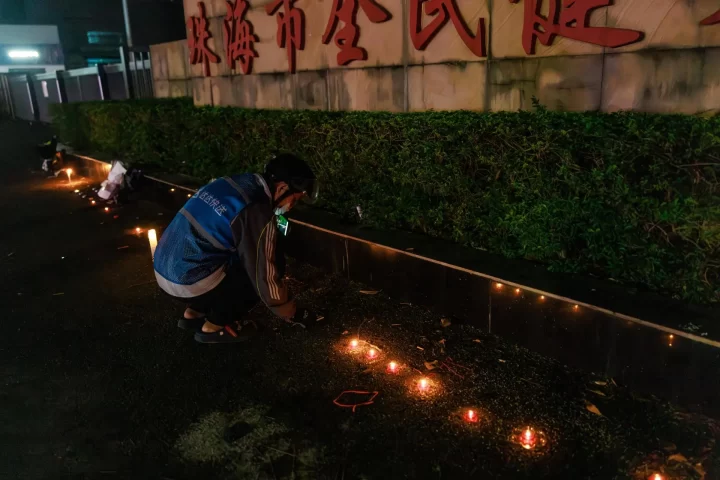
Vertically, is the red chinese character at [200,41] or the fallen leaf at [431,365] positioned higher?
the red chinese character at [200,41]

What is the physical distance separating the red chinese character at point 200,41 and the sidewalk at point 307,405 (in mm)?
5664

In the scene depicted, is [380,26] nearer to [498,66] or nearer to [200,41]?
[498,66]

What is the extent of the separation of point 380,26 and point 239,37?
10.5 feet

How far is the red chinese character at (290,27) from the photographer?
729cm

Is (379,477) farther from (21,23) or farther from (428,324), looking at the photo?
(21,23)

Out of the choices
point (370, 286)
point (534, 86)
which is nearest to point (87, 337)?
point (370, 286)

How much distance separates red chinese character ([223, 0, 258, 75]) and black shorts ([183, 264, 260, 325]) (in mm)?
5283

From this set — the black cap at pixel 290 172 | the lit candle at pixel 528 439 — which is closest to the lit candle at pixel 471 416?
the lit candle at pixel 528 439

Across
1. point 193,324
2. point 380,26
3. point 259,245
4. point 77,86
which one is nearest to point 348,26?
point 380,26

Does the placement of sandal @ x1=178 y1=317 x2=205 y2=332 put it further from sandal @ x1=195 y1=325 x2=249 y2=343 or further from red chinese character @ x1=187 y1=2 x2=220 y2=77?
red chinese character @ x1=187 y1=2 x2=220 y2=77

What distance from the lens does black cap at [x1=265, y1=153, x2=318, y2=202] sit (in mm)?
3779

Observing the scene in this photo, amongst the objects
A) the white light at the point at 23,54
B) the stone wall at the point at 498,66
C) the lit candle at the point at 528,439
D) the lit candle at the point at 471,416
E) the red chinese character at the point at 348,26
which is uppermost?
the white light at the point at 23,54

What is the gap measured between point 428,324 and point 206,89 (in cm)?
720

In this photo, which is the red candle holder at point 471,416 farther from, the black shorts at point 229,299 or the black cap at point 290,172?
the black cap at point 290,172
